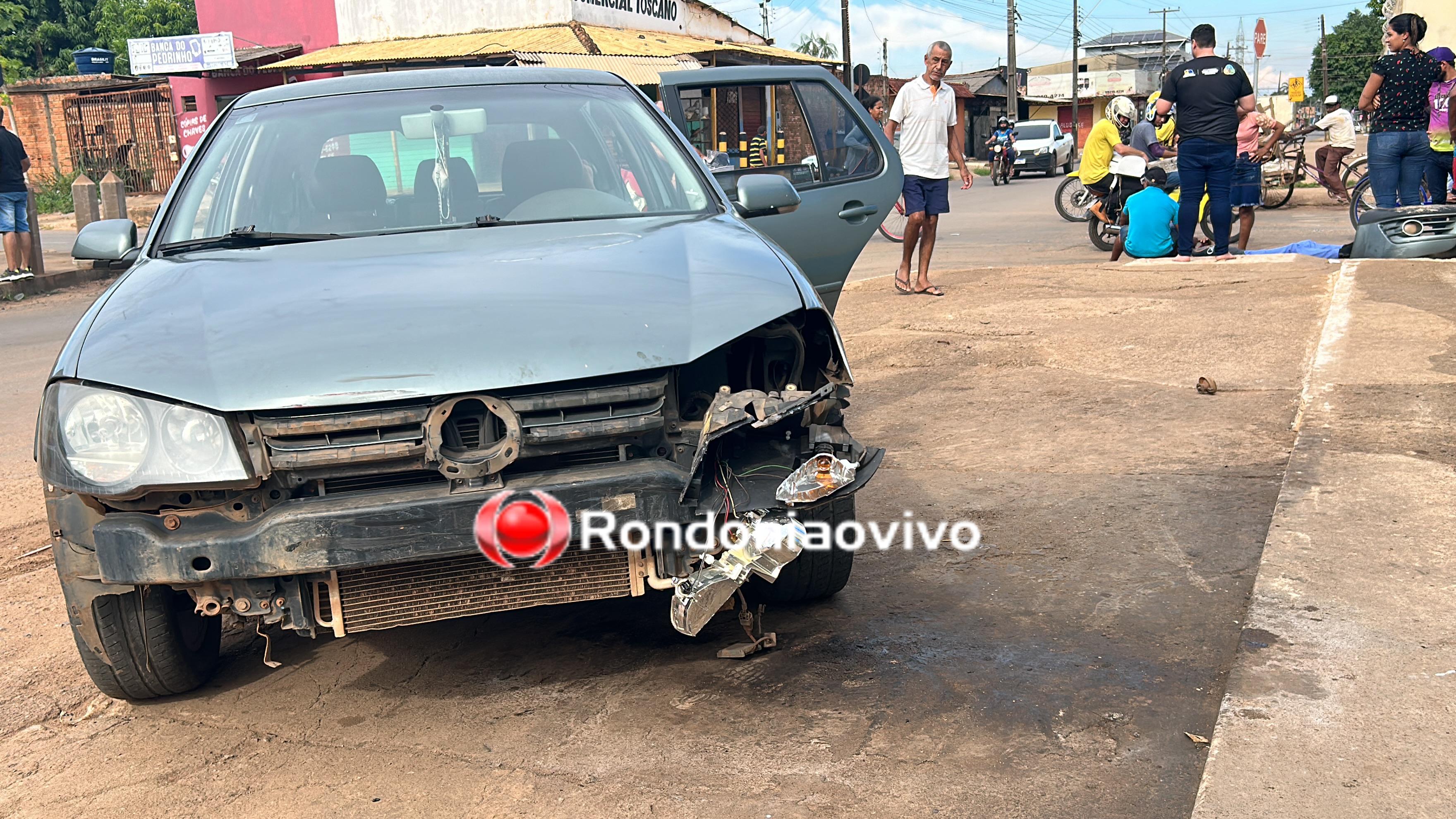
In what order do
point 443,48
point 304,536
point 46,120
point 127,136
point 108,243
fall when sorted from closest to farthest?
point 304,536 < point 108,243 < point 443,48 < point 127,136 < point 46,120

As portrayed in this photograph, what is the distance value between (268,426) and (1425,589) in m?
2.91

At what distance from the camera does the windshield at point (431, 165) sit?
383cm

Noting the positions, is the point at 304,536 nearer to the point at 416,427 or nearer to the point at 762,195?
the point at 416,427

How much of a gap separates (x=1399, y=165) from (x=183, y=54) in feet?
75.9

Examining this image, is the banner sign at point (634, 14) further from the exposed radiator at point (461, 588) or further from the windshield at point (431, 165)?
the exposed radiator at point (461, 588)

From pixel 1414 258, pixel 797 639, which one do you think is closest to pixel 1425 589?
pixel 797 639

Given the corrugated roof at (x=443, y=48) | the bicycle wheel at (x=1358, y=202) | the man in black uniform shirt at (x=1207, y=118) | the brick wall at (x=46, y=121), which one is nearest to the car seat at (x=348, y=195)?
the man in black uniform shirt at (x=1207, y=118)

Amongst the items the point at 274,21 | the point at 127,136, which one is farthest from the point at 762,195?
the point at 127,136

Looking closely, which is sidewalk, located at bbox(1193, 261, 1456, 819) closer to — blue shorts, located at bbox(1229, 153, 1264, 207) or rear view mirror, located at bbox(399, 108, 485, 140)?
rear view mirror, located at bbox(399, 108, 485, 140)

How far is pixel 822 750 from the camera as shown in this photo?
9.15 feet

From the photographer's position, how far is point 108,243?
3.97 meters

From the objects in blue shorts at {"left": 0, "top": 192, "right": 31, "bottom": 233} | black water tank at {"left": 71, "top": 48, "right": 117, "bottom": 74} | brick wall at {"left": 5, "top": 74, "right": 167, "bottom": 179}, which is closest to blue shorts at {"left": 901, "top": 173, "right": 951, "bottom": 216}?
blue shorts at {"left": 0, "top": 192, "right": 31, "bottom": 233}

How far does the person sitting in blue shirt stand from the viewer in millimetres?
10547

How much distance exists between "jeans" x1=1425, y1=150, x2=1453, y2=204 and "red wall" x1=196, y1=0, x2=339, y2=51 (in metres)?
21.9
